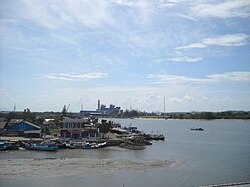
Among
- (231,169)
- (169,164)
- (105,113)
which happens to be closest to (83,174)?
(169,164)

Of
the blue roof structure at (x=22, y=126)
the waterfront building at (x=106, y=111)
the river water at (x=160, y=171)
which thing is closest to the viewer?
the river water at (x=160, y=171)

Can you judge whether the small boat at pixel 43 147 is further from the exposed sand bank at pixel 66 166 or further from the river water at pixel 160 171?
the exposed sand bank at pixel 66 166

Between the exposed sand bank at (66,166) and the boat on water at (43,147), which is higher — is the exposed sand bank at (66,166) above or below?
below

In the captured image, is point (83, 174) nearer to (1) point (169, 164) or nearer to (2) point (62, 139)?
(1) point (169, 164)

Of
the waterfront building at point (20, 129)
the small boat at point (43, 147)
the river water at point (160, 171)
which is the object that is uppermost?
the waterfront building at point (20, 129)

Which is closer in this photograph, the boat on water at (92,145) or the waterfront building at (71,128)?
Answer: the boat on water at (92,145)

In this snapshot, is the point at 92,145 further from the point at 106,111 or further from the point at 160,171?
the point at 106,111

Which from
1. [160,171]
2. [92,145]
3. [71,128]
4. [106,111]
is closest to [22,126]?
[71,128]

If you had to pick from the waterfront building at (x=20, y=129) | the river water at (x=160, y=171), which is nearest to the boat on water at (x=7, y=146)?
the river water at (x=160, y=171)
